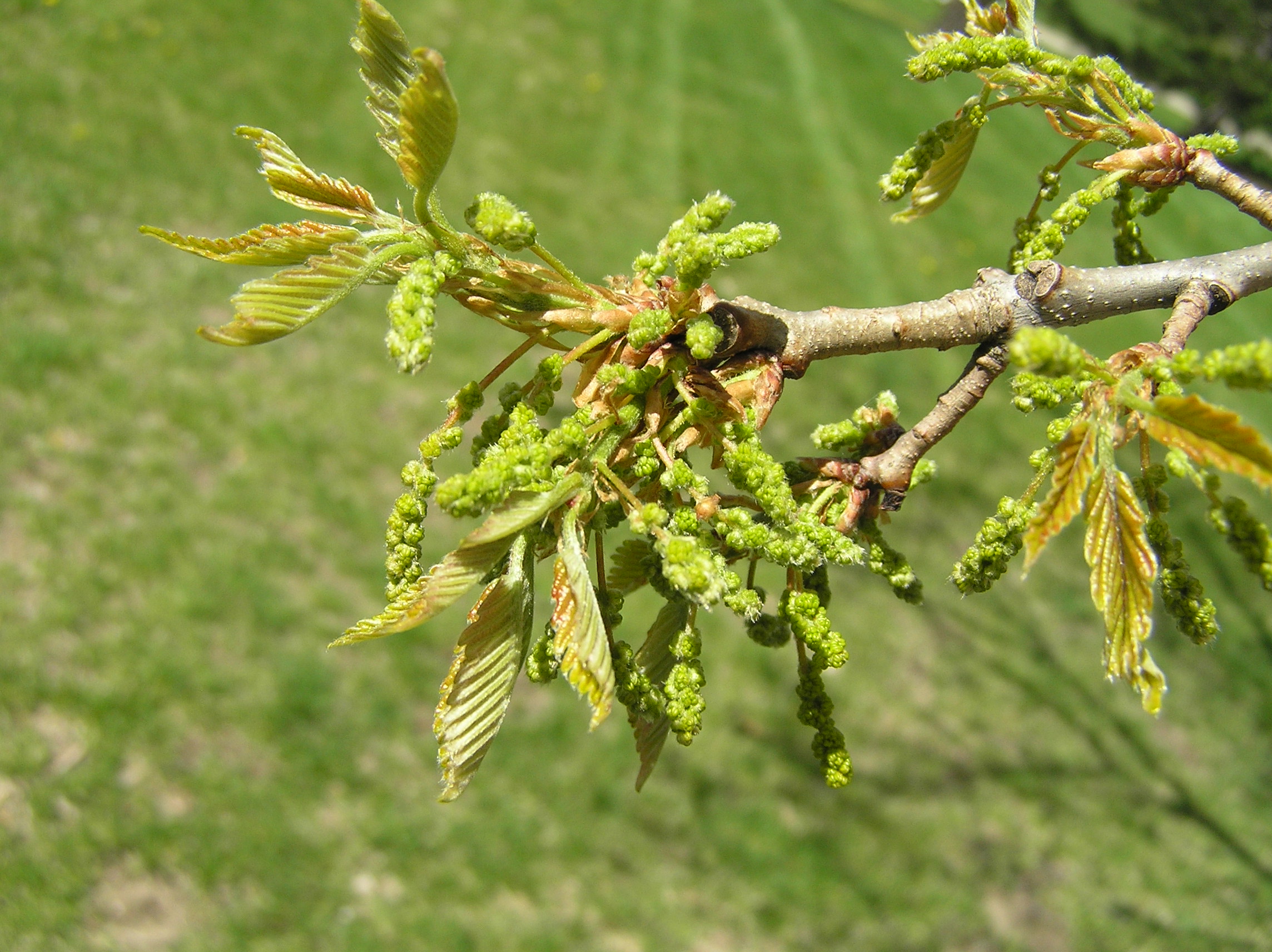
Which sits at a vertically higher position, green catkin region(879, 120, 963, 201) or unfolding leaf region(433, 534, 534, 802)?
green catkin region(879, 120, 963, 201)

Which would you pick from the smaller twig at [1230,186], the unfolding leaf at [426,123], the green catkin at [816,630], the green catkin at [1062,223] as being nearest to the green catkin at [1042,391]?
the green catkin at [1062,223]

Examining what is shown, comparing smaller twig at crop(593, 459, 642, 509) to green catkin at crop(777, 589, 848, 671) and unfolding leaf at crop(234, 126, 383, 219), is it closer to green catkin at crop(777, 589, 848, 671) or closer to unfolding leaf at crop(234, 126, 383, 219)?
green catkin at crop(777, 589, 848, 671)

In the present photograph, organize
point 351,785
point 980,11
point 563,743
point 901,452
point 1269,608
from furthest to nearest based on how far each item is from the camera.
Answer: point 1269,608, point 563,743, point 351,785, point 980,11, point 901,452

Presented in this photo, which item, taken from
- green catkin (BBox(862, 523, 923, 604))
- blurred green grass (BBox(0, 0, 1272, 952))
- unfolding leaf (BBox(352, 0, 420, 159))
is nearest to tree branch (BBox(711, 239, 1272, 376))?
green catkin (BBox(862, 523, 923, 604))

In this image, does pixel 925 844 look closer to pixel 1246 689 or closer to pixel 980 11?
pixel 1246 689

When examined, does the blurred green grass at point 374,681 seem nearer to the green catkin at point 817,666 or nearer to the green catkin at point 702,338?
the green catkin at point 817,666

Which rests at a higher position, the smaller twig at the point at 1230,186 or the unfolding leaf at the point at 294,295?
the smaller twig at the point at 1230,186

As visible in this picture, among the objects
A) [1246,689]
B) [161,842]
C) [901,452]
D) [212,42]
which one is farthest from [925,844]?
[212,42]
